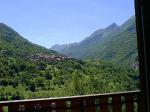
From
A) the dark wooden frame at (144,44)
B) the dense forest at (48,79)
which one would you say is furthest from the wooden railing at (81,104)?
the dense forest at (48,79)

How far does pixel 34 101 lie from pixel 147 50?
1.82 meters

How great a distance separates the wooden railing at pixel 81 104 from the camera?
327cm

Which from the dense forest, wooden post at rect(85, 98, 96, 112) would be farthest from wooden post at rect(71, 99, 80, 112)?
the dense forest

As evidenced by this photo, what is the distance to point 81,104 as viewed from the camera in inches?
141

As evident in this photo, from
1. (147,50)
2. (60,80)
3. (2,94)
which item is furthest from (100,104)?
(60,80)

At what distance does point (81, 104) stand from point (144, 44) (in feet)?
6.28

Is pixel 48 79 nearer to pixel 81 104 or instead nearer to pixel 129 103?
pixel 129 103

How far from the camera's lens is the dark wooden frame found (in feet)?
5.79

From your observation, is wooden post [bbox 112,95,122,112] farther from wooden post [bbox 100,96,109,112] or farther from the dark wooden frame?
the dark wooden frame

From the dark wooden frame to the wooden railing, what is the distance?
1.55 metres

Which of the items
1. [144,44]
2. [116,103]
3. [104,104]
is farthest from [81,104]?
[144,44]

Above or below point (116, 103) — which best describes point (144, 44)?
above

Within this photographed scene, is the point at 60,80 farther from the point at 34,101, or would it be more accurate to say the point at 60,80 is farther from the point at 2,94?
the point at 34,101

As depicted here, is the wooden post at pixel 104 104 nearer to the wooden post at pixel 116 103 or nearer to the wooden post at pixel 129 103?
the wooden post at pixel 116 103
